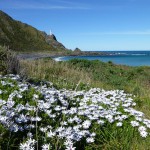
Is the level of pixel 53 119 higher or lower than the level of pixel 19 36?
lower

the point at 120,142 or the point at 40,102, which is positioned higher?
the point at 40,102

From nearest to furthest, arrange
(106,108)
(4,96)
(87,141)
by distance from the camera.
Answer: (87,141), (4,96), (106,108)

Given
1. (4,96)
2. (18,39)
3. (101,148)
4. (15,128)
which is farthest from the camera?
(18,39)

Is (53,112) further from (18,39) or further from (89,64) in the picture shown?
(18,39)

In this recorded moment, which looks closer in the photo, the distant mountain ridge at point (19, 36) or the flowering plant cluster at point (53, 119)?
the flowering plant cluster at point (53, 119)

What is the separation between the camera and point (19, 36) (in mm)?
150000

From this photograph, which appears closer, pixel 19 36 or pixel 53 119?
pixel 53 119

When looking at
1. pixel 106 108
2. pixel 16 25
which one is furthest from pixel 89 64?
pixel 16 25

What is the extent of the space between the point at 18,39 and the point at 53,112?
14323 centimetres

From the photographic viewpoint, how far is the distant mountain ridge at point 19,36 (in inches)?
5340

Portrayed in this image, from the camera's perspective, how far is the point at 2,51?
32.6ft

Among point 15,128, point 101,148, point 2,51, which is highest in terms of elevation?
point 2,51

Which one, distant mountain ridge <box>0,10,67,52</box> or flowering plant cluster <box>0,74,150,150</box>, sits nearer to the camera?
flowering plant cluster <box>0,74,150,150</box>

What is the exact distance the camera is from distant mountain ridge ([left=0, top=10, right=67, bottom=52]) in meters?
136
